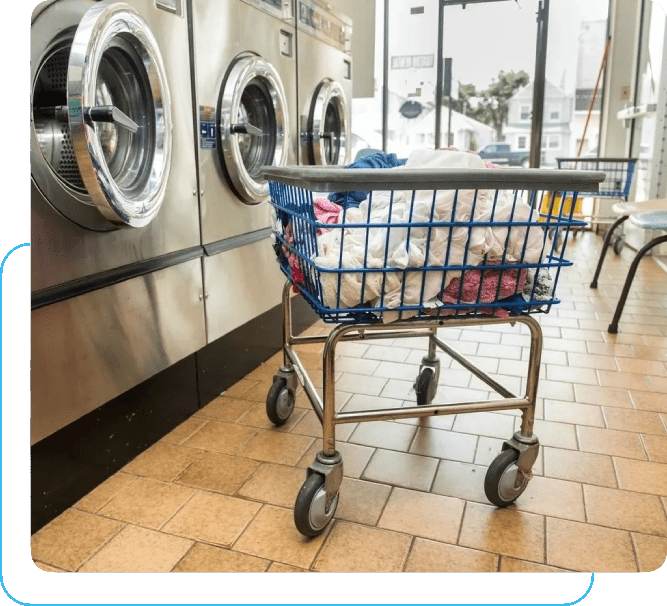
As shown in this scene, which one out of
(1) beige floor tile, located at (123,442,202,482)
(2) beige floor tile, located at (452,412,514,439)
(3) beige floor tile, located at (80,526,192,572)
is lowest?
Answer: (3) beige floor tile, located at (80,526,192,572)

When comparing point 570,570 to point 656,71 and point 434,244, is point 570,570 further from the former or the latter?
point 656,71

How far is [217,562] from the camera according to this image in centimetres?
137

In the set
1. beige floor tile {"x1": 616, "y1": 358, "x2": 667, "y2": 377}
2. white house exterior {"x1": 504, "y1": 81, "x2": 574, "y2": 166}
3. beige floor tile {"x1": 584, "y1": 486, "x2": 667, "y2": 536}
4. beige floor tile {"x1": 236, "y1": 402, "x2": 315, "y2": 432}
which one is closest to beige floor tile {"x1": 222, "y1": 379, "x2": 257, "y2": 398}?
beige floor tile {"x1": 236, "y1": 402, "x2": 315, "y2": 432}

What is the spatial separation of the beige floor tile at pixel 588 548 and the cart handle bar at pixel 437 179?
83cm

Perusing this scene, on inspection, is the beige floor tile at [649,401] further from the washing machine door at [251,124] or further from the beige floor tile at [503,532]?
the washing machine door at [251,124]

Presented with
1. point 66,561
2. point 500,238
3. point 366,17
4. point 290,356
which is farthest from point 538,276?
point 366,17

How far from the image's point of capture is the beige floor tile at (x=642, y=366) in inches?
100

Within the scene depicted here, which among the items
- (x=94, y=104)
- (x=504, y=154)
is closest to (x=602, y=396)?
(x=94, y=104)

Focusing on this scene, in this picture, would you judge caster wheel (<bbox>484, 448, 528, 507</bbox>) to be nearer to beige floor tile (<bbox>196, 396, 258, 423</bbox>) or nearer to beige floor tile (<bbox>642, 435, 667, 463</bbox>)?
beige floor tile (<bbox>642, 435, 667, 463</bbox>)

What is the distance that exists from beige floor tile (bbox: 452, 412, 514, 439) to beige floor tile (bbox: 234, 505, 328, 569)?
0.74 meters

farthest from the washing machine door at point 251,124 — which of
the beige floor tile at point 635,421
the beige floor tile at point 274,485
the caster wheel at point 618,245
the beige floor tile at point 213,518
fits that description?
the caster wheel at point 618,245

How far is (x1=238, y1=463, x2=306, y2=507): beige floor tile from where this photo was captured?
1.63 m

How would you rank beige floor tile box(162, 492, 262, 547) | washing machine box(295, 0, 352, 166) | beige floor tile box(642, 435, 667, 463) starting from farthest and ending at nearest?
1. washing machine box(295, 0, 352, 166)
2. beige floor tile box(642, 435, 667, 463)
3. beige floor tile box(162, 492, 262, 547)

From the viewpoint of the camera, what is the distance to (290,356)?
6.17ft
